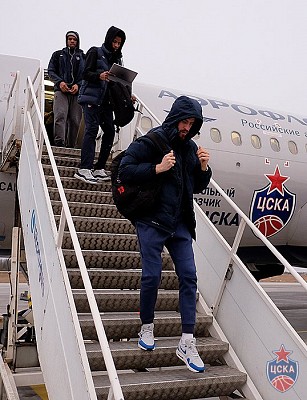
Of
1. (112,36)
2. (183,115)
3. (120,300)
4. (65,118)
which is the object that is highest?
(112,36)

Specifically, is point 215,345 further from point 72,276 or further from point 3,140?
point 3,140

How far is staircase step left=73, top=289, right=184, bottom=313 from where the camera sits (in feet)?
14.2

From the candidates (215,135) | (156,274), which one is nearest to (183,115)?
(156,274)

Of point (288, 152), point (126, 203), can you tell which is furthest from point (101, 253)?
point (288, 152)

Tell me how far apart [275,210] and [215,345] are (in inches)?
228

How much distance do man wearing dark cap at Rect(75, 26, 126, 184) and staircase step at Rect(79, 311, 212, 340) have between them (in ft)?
6.80

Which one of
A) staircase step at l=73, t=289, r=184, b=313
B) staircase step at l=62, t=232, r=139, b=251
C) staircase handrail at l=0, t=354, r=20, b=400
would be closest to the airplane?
staircase handrail at l=0, t=354, r=20, b=400

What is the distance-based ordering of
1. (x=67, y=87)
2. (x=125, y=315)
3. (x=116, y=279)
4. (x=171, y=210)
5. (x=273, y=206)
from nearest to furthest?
(x=171, y=210) < (x=125, y=315) < (x=116, y=279) < (x=67, y=87) < (x=273, y=206)

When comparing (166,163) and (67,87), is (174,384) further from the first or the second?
(67,87)

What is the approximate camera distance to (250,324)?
4.37m

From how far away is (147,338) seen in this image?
3979 mm

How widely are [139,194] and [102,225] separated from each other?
1.70 meters

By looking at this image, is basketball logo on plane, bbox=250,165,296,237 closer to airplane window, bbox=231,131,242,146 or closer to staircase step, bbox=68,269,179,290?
airplane window, bbox=231,131,242,146

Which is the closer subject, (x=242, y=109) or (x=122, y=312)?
(x=122, y=312)
